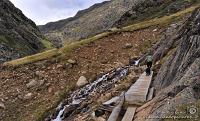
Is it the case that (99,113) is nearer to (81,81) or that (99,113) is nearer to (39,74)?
(81,81)

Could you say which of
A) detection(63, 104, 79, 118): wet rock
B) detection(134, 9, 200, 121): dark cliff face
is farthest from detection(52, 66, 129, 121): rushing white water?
detection(134, 9, 200, 121): dark cliff face

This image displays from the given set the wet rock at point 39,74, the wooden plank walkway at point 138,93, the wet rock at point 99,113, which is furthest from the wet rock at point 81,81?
the wet rock at point 99,113

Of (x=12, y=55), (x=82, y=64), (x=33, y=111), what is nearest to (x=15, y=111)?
(x=33, y=111)

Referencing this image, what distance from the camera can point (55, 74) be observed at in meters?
59.4

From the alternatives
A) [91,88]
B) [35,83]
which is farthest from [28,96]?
[91,88]

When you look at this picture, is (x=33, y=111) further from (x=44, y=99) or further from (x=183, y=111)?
(x=183, y=111)

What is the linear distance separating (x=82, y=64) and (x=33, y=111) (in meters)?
14.3

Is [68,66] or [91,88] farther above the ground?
[68,66]

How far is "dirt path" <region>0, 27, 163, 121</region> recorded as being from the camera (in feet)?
167

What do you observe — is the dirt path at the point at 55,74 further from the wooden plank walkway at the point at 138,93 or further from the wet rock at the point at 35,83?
the wooden plank walkway at the point at 138,93

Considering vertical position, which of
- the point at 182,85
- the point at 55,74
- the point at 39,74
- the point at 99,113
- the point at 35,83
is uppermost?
the point at 182,85

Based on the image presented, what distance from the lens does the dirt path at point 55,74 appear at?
5081 cm

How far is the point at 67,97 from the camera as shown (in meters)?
51.1

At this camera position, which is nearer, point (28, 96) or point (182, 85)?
point (182, 85)
